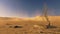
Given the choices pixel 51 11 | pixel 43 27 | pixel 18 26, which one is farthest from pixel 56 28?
pixel 18 26

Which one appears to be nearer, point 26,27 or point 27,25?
point 26,27

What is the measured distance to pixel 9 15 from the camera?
21.8 feet

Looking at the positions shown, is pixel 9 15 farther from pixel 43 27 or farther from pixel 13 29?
pixel 43 27

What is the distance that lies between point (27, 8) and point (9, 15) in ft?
2.71

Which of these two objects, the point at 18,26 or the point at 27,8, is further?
the point at 27,8

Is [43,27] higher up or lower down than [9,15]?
lower down

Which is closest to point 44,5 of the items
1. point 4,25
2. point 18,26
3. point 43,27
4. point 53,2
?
point 53,2

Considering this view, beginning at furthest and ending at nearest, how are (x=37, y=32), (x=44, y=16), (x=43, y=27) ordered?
(x=44, y=16)
(x=43, y=27)
(x=37, y=32)

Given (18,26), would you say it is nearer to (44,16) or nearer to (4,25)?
(4,25)

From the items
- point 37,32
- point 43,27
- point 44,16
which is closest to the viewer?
point 37,32

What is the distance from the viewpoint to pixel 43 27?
5.83 metres

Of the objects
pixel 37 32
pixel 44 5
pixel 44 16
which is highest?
pixel 44 5

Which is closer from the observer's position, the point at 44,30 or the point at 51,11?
the point at 44,30

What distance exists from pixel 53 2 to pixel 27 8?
3.63 feet
